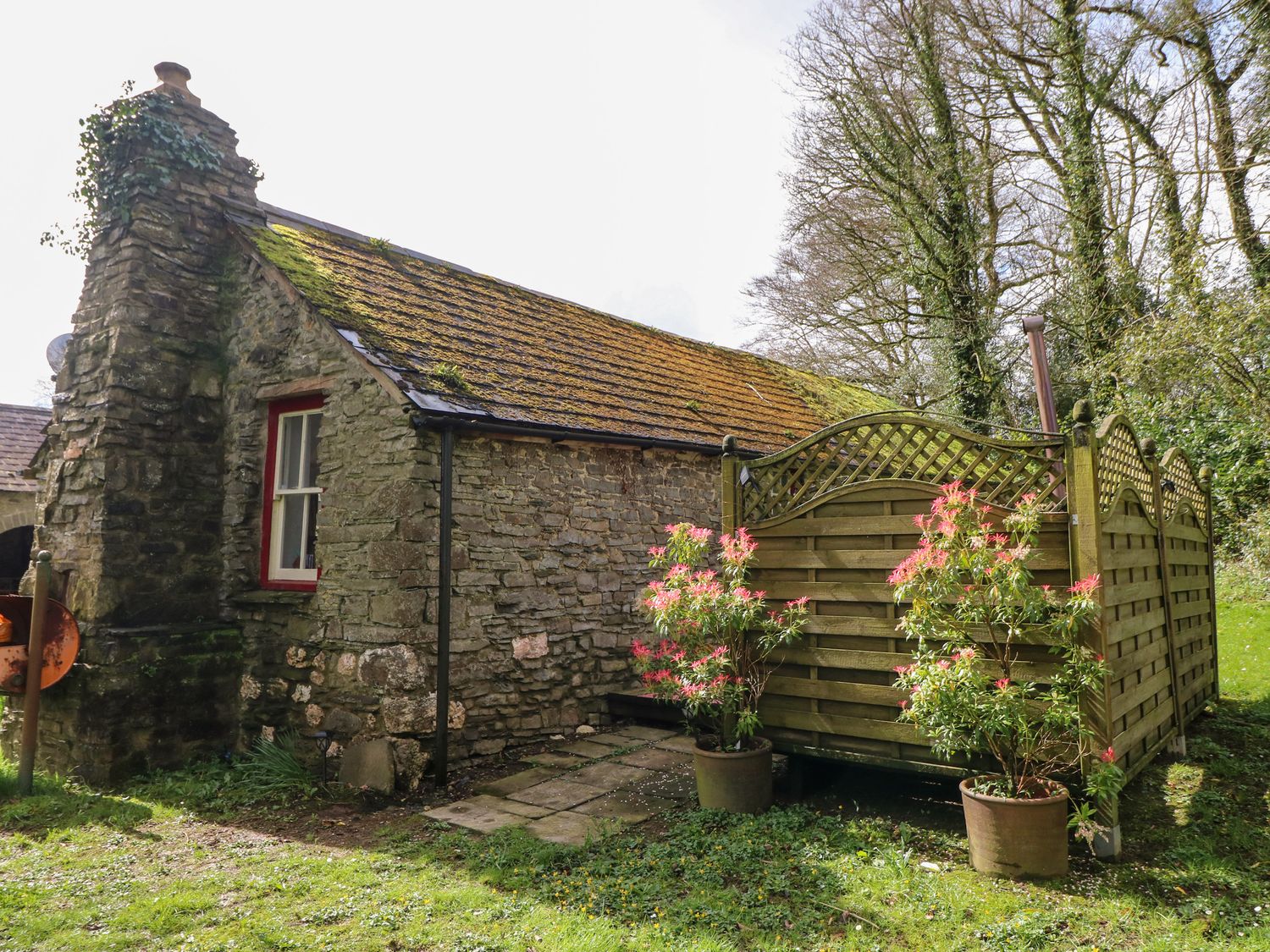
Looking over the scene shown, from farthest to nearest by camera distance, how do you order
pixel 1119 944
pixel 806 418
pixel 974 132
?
pixel 974 132, pixel 806 418, pixel 1119 944

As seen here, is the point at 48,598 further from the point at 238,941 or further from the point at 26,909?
the point at 238,941

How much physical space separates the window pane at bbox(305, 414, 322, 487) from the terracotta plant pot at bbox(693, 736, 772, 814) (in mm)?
4671

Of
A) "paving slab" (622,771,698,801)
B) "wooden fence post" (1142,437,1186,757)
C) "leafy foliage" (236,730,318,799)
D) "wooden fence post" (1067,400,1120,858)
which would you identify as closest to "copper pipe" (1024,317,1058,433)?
"wooden fence post" (1142,437,1186,757)

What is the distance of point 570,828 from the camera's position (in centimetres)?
529

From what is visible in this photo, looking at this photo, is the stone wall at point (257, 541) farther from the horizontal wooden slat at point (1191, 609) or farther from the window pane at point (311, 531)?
the horizontal wooden slat at point (1191, 609)

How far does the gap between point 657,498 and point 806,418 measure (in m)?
5.31

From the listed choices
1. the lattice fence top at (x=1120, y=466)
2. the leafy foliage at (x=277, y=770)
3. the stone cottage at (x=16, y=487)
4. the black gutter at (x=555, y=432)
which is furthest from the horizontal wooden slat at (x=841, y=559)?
the stone cottage at (x=16, y=487)

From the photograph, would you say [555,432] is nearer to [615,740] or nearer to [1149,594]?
[615,740]

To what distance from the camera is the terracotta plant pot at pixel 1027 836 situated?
13.8 ft

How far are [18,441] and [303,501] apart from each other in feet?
39.9

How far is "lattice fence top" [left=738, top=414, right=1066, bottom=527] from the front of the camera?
15.8 ft

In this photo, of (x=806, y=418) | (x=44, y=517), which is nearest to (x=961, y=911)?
(x=44, y=517)

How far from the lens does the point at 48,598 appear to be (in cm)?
684

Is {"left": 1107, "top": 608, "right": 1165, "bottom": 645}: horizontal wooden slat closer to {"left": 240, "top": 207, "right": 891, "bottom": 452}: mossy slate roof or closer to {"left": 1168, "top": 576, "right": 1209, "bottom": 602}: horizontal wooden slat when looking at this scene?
{"left": 1168, "top": 576, "right": 1209, "bottom": 602}: horizontal wooden slat
